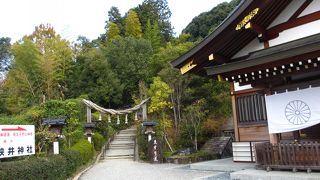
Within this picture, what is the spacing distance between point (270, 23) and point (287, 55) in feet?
9.52

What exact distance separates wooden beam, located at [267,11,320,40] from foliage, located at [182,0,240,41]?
31556 millimetres

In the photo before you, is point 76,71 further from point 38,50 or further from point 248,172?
point 248,172

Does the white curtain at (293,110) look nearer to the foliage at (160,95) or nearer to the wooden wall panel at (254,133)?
the wooden wall panel at (254,133)

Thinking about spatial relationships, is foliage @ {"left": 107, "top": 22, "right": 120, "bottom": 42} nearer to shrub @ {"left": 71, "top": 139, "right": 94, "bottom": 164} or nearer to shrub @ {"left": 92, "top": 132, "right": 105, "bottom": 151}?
shrub @ {"left": 92, "top": 132, "right": 105, "bottom": 151}

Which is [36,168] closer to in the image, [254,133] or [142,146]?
[254,133]

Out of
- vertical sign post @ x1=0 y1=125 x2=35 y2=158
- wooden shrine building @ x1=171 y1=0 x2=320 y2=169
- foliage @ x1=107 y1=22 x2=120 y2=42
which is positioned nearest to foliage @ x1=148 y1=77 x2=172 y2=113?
wooden shrine building @ x1=171 y1=0 x2=320 y2=169

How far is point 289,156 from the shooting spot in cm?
877

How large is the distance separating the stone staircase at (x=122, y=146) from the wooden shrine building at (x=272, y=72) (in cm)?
902

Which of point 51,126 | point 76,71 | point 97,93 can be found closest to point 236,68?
point 51,126

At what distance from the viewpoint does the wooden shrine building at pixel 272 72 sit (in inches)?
336

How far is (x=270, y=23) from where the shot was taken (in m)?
10.6

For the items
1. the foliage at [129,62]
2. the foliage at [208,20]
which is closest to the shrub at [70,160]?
the foliage at [129,62]

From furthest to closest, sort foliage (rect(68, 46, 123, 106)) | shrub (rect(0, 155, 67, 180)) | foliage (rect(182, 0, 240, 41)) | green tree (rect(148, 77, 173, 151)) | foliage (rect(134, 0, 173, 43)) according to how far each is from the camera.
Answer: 1. foliage (rect(134, 0, 173, 43))
2. foliage (rect(182, 0, 240, 41))
3. foliage (rect(68, 46, 123, 106))
4. green tree (rect(148, 77, 173, 151))
5. shrub (rect(0, 155, 67, 180))

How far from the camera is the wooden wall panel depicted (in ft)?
38.0
